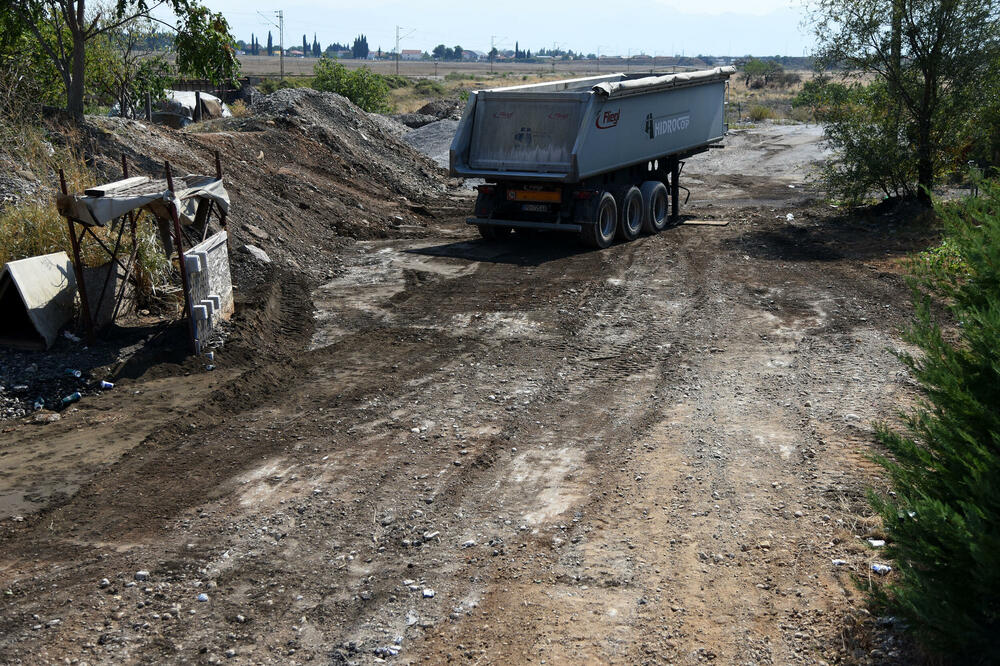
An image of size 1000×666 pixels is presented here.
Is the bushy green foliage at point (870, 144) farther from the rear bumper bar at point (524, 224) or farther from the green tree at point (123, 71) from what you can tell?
the green tree at point (123, 71)

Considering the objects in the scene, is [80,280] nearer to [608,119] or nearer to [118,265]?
[118,265]

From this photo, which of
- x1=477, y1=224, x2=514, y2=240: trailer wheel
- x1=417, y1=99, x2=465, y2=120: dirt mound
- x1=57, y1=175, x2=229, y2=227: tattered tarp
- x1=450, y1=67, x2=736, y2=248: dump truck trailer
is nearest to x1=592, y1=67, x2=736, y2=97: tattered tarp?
x1=450, y1=67, x2=736, y2=248: dump truck trailer

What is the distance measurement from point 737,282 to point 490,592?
29.7ft

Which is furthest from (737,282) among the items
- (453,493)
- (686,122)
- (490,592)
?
(490,592)

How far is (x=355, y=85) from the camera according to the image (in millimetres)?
38312

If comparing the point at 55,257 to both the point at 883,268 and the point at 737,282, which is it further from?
the point at 883,268

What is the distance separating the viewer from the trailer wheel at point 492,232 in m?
16.4

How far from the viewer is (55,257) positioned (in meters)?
10.0

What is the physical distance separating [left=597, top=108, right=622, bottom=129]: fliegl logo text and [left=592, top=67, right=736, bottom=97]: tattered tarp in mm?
311

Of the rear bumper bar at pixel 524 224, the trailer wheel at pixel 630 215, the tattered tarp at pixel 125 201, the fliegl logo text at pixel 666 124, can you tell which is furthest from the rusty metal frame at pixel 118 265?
the fliegl logo text at pixel 666 124

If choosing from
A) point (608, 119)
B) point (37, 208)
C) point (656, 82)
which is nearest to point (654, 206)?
point (656, 82)

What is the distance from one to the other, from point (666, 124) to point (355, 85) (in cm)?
2407

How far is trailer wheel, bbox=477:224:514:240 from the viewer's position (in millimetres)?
16438

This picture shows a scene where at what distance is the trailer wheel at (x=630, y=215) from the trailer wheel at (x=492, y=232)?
223cm
